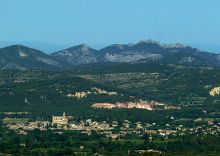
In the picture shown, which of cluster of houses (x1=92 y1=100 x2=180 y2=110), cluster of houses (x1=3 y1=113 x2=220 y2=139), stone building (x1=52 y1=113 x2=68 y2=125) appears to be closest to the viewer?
cluster of houses (x1=3 y1=113 x2=220 y2=139)

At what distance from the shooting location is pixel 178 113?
12250 centimetres

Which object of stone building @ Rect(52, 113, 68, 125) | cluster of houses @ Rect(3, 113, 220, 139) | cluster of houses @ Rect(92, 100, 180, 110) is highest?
cluster of houses @ Rect(92, 100, 180, 110)

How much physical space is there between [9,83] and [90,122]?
3930cm

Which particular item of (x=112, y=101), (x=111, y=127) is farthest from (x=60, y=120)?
(x=112, y=101)

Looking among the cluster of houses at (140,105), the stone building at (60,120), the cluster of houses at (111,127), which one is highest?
the cluster of houses at (140,105)

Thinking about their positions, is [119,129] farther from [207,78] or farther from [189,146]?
[207,78]

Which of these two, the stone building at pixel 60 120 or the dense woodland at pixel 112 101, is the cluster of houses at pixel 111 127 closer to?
the stone building at pixel 60 120

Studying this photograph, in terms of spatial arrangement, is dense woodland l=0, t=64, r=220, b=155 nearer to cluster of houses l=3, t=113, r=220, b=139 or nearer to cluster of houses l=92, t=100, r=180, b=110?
cluster of houses l=3, t=113, r=220, b=139

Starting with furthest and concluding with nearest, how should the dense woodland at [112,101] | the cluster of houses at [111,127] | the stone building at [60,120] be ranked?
the stone building at [60,120] → the cluster of houses at [111,127] → the dense woodland at [112,101]

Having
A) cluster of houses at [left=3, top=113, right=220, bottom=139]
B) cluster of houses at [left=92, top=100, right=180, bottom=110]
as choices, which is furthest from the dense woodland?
cluster of houses at [left=92, top=100, right=180, bottom=110]

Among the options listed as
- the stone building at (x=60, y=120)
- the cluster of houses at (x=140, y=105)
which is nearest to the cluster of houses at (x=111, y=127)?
the stone building at (x=60, y=120)

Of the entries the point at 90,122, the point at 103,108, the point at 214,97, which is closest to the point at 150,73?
the point at 214,97

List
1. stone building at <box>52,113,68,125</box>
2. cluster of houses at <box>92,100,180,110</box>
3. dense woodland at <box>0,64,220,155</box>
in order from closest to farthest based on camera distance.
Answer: dense woodland at <box>0,64,220,155</box> < stone building at <box>52,113,68,125</box> < cluster of houses at <box>92,100,180,110</box>

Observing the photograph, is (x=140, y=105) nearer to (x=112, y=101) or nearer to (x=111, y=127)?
(x=112, y=101)
